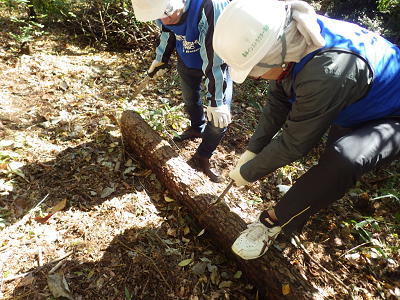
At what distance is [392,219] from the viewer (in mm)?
2588

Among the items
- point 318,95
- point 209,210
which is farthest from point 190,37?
point 209,210

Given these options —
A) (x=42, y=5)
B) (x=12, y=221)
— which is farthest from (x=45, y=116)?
(x=42, y=5)

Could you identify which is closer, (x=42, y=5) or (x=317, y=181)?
(x=317, y=181)

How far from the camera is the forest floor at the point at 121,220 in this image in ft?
6.37

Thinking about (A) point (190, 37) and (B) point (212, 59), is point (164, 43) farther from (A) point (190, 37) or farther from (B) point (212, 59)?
(B) point (212, 59)

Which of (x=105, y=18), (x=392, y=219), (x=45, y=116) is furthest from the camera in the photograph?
(x=105, y=18)

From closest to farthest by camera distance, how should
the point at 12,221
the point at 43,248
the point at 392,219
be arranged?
the point at 43,248 < the point at 12,221 < the point at 392,219

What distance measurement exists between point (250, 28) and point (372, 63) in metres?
0.74

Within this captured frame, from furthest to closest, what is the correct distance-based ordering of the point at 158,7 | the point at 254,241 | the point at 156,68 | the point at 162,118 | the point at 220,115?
1. the point at 162,118
2. the point at 156,68
3. the point at 220,115
4. the point at 158,7
5. the point at 254,241

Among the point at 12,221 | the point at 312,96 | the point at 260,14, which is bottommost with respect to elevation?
the point at 12,221

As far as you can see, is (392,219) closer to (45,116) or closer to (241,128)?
(241,128)

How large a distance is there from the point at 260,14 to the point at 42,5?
4.88m

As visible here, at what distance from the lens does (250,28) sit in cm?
145

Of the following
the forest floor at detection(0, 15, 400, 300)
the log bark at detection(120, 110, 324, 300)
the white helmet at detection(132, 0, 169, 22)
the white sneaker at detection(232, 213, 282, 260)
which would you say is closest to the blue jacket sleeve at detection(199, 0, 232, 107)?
the white helmet at detection(132, 0, 169, 22)
